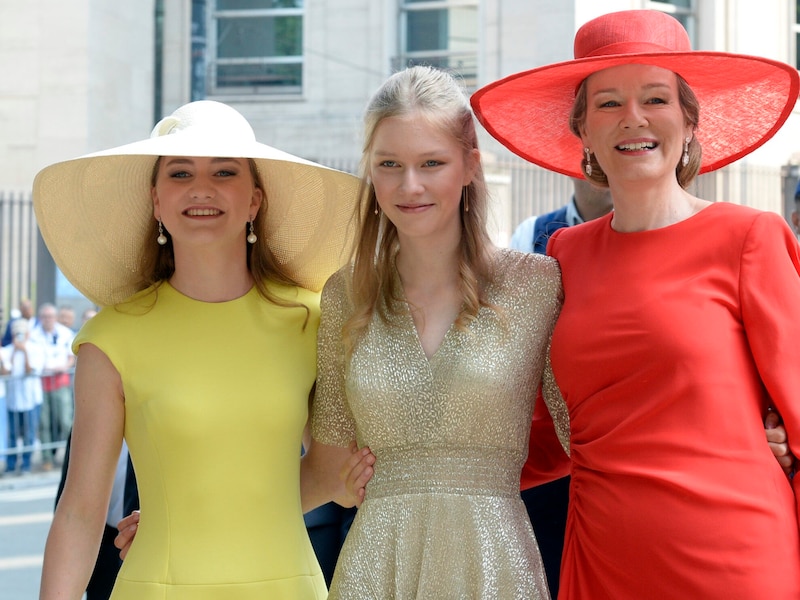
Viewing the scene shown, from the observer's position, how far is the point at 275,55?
723 inches

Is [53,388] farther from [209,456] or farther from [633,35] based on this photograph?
[633,35]

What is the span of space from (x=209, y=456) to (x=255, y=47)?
16271 mm

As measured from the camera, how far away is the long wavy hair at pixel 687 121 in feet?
10.0

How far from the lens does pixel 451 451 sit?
302 cm

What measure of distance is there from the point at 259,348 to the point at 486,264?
26.0 inches

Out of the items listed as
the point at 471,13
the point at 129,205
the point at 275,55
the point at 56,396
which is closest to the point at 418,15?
the point at 471,13

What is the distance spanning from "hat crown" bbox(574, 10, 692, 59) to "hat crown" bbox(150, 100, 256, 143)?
3.11ft

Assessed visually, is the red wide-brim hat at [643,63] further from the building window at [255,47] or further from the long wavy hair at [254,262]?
the building window at [255,47]

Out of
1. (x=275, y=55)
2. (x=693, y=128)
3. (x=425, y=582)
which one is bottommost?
(x=425, y=582)

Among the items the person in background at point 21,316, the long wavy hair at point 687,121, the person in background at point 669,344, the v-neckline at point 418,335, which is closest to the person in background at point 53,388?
the person in background at point 21,316

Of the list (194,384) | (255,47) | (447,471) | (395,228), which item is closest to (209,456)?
(194,384)

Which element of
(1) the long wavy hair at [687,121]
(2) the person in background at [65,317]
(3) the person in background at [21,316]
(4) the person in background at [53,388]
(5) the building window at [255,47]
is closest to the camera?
(1) the long wavy hair at [687,121]

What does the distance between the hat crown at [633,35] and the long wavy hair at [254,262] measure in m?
1.02

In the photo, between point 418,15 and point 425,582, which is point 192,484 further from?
point 418,15
